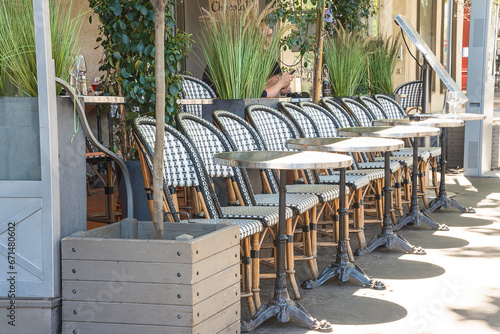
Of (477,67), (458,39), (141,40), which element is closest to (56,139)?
(141,40)

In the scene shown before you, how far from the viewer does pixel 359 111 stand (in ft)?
20.2

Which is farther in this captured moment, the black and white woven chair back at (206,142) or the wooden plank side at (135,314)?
the black and white woven chair back at (206,142)

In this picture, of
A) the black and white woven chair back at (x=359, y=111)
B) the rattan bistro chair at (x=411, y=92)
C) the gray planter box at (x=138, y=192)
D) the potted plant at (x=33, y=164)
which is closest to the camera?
the potted plant at (x=33, y=164)

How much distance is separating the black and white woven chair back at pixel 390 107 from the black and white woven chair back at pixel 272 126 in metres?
2.94

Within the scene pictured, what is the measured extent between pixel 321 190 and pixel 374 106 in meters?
3.11

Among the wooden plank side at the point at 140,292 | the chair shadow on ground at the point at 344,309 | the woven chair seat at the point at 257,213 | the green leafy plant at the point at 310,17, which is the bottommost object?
the chair shadow on ground at the point at 344,309

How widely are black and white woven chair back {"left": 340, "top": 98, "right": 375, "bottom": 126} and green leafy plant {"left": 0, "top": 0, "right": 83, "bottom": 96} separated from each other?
12.3ft

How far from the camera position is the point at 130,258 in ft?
7.34

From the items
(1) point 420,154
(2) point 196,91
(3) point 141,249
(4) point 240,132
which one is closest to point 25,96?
(3) point 141,249

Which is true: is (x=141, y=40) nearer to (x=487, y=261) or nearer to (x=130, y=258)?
(x=130, y=258)

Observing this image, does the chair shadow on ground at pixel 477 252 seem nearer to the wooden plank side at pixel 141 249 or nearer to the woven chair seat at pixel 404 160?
the woven chair seat at pixel 404 160

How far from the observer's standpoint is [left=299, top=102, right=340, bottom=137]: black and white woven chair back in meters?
5.07

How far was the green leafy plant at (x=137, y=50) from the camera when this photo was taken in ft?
11.0

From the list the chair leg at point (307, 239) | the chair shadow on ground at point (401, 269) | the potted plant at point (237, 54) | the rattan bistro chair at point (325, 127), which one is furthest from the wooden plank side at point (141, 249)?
the rattan bistro chair at point (325, 127)
